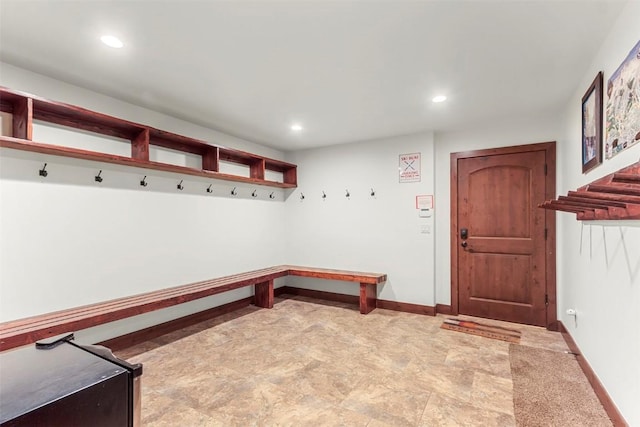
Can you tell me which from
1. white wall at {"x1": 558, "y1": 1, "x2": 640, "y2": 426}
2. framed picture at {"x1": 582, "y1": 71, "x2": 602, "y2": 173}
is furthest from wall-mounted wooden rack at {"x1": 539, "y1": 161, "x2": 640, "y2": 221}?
framed picture at {"x1": 582, "y1": 71, "x2": 602, "y2": 173}

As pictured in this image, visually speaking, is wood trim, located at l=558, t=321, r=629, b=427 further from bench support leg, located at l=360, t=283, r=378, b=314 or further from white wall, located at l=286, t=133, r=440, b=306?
bench support leg, located at l=360, t=283, r=378, b=314

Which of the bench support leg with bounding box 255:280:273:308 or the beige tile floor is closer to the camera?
the beige tile floor

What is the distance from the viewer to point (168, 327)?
11.7ft

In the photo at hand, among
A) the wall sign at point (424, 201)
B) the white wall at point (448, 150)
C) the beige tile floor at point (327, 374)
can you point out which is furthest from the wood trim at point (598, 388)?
the wall sign at point (424, 201)

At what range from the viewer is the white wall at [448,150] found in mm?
3877

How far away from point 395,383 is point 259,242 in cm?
301

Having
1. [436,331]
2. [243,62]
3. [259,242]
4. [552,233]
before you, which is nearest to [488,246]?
[552,233]

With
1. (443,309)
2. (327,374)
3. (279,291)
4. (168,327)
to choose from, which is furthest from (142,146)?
(443,309)

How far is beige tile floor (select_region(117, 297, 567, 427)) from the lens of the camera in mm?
2070

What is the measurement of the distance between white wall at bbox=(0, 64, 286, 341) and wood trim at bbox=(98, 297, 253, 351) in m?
0.07

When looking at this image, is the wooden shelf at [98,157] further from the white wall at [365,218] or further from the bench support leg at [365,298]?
the bench support leg at [365,298]

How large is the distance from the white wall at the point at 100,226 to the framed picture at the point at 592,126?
12.7ft

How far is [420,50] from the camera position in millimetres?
2254

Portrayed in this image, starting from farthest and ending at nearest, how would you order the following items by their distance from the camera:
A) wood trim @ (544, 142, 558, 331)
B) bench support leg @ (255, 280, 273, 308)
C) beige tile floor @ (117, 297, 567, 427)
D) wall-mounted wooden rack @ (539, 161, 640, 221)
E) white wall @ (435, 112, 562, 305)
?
bench support leg @ (255, 280, 273, 308), white wall @ (435, 112, 562, 305), wood trim @ (544, 142, 558, 331), beige tile floor @ (117, 297, 567, 427), wall-mounted wooden rack @ (539, 161, 640, 221)
